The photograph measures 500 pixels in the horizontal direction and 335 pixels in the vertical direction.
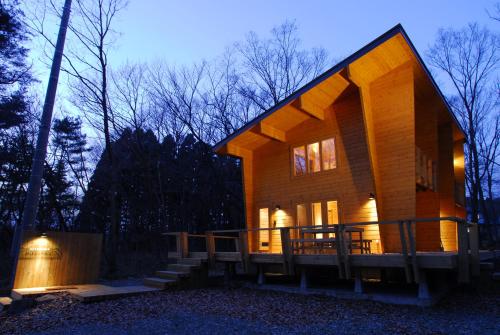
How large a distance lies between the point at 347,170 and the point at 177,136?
43.1 feet

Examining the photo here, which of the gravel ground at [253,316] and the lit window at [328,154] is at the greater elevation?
the lit window at [328,154]

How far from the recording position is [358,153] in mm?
11898

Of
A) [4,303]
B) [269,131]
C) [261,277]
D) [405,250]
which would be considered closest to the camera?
[405,250]

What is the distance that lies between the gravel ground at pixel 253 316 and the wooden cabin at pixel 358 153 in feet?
10.5

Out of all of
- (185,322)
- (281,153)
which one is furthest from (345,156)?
(185,322)

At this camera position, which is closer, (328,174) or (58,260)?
(58,260)

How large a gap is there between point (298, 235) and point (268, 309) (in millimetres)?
5281

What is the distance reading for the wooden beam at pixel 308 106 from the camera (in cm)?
1176

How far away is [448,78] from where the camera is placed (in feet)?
85.7

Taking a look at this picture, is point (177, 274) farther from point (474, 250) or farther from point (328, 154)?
point (474, 250)

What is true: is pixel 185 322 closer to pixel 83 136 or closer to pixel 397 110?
pixel 397 110

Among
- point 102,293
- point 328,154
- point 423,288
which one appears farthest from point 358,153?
point 102,293

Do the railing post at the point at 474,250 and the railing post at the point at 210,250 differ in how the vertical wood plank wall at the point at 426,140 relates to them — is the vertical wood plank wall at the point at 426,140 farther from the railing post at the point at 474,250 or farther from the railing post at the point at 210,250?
the railing post at the point at 210,250

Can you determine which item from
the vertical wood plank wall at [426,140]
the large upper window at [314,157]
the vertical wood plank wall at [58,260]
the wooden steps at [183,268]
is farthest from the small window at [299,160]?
the vertical wood plank wall at [58,260]
